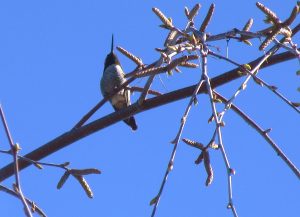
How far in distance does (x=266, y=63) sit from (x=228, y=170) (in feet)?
3.19

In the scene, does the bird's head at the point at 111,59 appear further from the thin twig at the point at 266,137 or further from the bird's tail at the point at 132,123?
the thin twig at the point at 266,137

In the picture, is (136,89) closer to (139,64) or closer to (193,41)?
(139,64)

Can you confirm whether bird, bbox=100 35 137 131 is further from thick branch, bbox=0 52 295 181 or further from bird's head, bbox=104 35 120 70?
thick branch, bbox=0 52 295 181

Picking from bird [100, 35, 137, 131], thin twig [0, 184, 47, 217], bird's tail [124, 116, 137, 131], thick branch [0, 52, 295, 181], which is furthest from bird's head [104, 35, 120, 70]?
thin twig [0, 184, 47, 217]

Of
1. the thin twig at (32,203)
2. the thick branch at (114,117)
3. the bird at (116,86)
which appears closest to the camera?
the thin twig at (32,203)

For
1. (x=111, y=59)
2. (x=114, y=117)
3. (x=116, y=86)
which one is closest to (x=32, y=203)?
(x=114, y=117)

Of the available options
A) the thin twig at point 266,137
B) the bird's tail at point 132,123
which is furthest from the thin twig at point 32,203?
the bird's tail at point 132,123

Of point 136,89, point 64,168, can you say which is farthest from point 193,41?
point 136,89

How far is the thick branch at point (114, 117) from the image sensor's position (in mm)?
2875

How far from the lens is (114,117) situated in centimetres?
308

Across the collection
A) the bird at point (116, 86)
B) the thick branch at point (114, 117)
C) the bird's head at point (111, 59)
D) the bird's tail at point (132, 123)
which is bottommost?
the thick branch at point (114, 117)

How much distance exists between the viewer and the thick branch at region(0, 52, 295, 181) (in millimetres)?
2875

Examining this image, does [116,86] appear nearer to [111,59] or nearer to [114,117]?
[111,59]

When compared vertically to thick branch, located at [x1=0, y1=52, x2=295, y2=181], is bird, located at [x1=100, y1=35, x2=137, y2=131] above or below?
above
